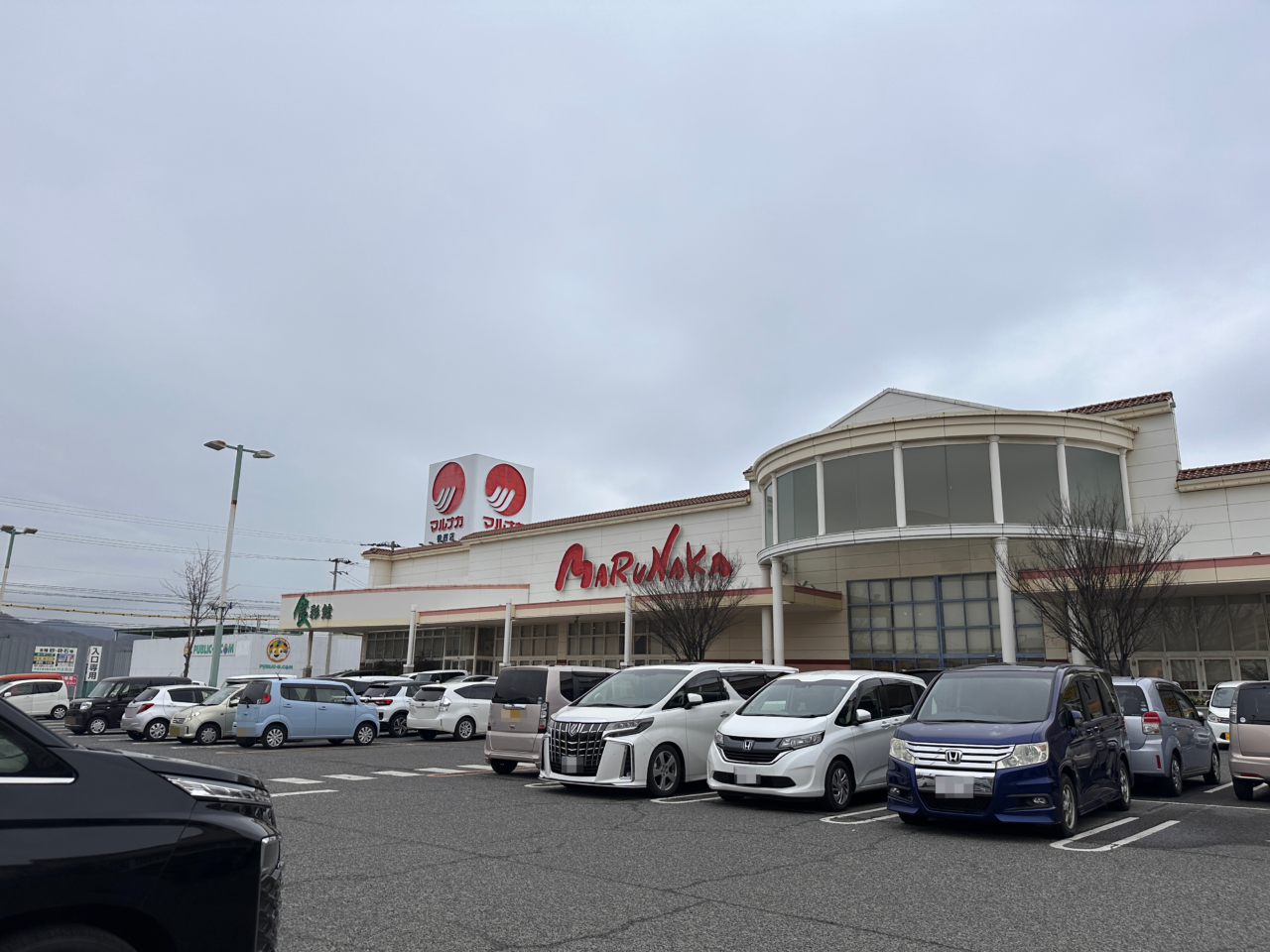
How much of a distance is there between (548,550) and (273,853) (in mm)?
36564

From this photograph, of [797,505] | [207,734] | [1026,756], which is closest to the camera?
[1026,756]

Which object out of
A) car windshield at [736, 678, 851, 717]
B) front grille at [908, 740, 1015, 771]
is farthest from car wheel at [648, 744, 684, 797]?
front grille at [908, 740, 1015, 771]

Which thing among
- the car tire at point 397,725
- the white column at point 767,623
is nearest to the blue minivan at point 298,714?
the car tire at point 397,725

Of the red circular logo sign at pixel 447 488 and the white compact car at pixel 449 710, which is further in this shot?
the red circular logo sign at pixel 447 488

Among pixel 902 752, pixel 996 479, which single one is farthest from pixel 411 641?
pixel 902 752

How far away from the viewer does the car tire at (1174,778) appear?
12.6 m

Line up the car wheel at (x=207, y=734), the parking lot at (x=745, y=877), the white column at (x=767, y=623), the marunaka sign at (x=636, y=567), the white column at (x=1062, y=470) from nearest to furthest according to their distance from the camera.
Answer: the parking lot at (x=745, y=877) < the car wheel at (x=207, y=734) < the white column at (x=1062, y=470) < the white column at (x=767, y=623) < the marunaka sign at (x=636, y=567)

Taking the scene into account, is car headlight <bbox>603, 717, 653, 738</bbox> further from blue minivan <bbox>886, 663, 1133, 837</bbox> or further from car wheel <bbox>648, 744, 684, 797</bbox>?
blue minivan <bbox>886, 663, 1133, 837</bbox>

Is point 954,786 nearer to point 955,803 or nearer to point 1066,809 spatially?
point 955,803

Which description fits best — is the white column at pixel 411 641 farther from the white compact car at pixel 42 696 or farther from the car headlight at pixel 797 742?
the car headlight at pixel 797 742

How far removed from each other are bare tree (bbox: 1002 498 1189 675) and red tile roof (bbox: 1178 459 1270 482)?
291 centimetres

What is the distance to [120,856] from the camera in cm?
302

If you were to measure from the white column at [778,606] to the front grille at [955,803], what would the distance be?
18124mm

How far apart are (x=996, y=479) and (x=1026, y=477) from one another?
130cm
